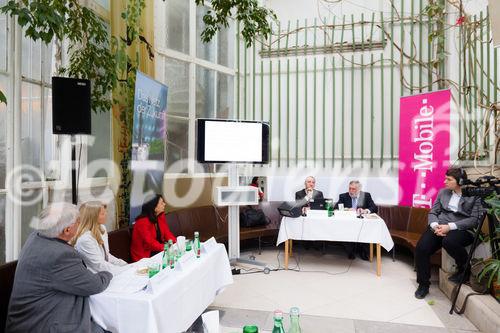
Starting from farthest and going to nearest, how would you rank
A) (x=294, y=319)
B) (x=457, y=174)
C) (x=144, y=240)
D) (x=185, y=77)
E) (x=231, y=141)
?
(x=185, y=77) → (x=231, y=141) → (x=457, y=174) → (x=144, y=240) → (x=294, y=319)

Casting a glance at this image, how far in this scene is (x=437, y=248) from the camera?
12.3ft

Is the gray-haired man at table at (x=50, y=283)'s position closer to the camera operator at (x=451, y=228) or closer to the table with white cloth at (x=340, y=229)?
the table with white cloth at (x=340, y=229)

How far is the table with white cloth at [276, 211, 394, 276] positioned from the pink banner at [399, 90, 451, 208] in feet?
3.71

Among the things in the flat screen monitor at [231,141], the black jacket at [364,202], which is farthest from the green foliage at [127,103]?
the black jacket at [364,202]

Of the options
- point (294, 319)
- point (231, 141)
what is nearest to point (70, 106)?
point (231, 141)

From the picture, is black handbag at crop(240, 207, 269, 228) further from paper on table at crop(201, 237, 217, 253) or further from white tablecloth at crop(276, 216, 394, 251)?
paper on table at crop(201, 237, 217, 253)

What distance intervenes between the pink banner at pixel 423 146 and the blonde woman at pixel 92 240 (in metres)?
4.05

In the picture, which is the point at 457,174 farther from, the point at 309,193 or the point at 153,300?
the point at 153,300

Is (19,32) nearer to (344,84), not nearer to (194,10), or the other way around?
(194,10)

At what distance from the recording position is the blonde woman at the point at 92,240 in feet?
8.13

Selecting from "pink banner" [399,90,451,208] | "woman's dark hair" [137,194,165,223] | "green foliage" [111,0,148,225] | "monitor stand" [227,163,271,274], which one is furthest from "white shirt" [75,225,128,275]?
"pink banner" [399,90,451,208]

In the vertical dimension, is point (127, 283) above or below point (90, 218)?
below

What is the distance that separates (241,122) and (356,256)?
249 centimetres

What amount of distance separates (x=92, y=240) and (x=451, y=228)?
3.21 metres
